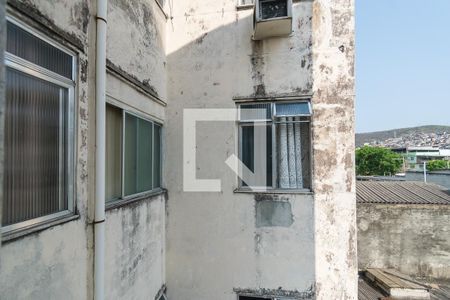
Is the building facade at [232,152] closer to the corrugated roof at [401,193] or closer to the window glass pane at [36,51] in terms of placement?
the window glass pane at [36,51]

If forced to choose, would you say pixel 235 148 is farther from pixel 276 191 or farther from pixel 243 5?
A: pixel 243 5

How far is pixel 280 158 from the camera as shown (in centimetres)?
439

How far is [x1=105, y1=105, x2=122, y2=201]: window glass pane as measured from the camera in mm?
2859

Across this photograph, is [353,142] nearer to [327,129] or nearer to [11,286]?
[327,129]

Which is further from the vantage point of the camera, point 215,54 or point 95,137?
point 215,54

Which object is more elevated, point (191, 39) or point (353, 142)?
point (191, 39)

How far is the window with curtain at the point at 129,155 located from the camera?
115 inches

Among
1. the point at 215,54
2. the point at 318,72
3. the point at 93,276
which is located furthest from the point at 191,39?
the point at 93,276

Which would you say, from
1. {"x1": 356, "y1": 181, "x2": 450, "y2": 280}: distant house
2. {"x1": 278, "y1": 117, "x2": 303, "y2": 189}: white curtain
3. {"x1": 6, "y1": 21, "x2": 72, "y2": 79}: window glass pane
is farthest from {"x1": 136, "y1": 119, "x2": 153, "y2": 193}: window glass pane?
{"x1": 356, "y1": 181, "x2": 450, "y2": 280}: distant house

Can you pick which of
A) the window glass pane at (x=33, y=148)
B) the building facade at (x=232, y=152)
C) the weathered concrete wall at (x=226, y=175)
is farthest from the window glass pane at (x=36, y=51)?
the weathered concrete wall at (x=226, y=175)

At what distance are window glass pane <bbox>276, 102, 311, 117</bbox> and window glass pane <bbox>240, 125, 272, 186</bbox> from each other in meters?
0.33

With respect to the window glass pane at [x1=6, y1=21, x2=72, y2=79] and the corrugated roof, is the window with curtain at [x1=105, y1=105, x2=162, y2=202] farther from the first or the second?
the corrugated roof

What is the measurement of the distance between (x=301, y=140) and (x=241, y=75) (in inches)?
60.3

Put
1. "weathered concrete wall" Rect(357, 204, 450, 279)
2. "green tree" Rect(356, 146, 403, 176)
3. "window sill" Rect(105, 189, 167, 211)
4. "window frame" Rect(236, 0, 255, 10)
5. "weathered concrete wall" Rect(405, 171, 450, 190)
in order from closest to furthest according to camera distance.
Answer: "window sill" Rect(105, 189, 167, 211)
"window frame" Rect(236, 0, 255, 10)
"weathered concrete wall" Rect(357, 204, 450, 279)
"weathered concrete wall" Rect(405, 171, 450, 190)
"green tree" Rect(356, 146, 403, 176)
